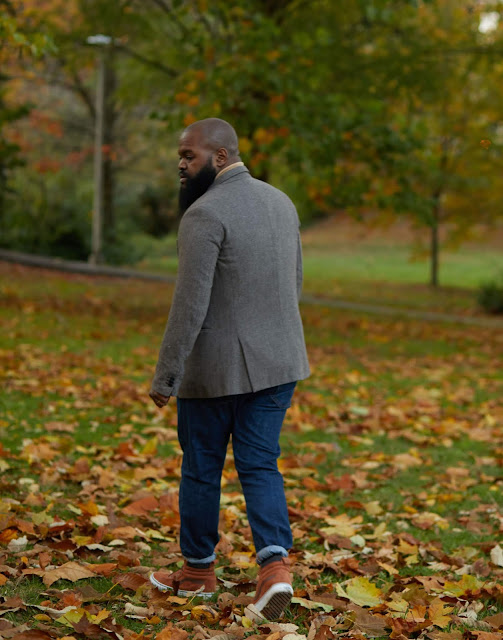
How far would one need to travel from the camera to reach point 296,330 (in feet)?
12.3

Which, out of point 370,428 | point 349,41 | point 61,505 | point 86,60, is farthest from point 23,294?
point 61,505

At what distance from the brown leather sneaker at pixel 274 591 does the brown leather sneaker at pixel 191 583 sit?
1.16 feet

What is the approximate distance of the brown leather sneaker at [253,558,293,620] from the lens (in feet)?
11.4

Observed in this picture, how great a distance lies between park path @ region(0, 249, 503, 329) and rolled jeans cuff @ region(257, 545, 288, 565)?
14.7m

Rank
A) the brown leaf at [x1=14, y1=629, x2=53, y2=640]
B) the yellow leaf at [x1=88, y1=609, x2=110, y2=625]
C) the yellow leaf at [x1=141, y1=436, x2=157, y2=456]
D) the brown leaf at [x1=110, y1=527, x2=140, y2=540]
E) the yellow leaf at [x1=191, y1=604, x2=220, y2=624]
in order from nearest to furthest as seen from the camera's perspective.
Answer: the brown leaf at [x1=14, y1=629, x2=53, y2=640] → the yellow leaf at [x1=88, y1=609, x2=110, y2=625] → the yellow leaf at [x1=191, y1=604, x2=220, y2=624] → the brown leaf at [x1=110, y1=527, x2=140, y2=540] → the yellow leaf at [x1=141, y1=436, x2=157, y2=456]

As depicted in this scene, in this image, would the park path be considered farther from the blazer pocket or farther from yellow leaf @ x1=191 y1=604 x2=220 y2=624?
yellow leaf @ x1=191 y1=604 x2=220 y2=624

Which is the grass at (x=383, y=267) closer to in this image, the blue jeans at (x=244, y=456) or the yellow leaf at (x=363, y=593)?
the yellow leaf at (x=363, y=593)

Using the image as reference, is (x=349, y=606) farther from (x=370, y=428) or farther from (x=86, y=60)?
(x=86, y=60)

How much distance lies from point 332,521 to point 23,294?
44.5 ft

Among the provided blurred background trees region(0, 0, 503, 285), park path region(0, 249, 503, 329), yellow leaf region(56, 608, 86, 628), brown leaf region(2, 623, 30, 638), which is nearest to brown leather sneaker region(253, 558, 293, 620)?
yellow leaf region(56, 608, 86, 628)

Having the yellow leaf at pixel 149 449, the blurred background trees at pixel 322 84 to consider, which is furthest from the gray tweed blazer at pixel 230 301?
the yellow leaf at pixel 149 449

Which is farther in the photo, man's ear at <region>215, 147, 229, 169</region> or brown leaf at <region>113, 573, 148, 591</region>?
brown leaf at <region>113, 573, 148, 591</region>

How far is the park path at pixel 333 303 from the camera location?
18.5 metres

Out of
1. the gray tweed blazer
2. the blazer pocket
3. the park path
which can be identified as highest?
the gray tweed blazer
